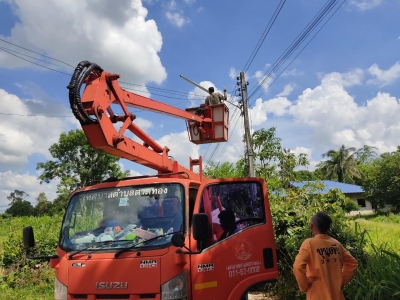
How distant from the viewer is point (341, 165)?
4784 cm

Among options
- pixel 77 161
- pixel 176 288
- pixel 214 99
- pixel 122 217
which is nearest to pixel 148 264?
pixel 176 288

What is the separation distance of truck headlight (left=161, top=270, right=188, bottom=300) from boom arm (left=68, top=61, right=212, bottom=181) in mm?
1913

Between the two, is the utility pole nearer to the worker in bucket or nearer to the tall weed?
the worker in bucket

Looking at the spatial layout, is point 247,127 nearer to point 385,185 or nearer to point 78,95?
point 78,95

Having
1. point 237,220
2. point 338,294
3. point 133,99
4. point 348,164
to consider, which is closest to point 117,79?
point 133,99

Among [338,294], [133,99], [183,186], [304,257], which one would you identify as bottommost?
[338,294]

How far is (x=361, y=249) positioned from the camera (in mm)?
5586

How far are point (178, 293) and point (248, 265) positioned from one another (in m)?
1.11

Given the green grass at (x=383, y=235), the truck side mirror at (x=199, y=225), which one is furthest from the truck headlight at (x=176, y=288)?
the green grass at (x=383, y=235)

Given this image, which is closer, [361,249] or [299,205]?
[361,249]

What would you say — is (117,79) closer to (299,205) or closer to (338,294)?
(338,294)

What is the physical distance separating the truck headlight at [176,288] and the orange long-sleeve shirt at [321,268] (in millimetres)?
1082

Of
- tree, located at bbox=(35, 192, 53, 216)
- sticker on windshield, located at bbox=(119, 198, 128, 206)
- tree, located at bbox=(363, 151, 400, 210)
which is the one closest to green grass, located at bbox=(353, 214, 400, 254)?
sticker on windshield, located at bbox=(119, 198, 128, 206)

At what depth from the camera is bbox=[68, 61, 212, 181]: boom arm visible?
4.38 meters
